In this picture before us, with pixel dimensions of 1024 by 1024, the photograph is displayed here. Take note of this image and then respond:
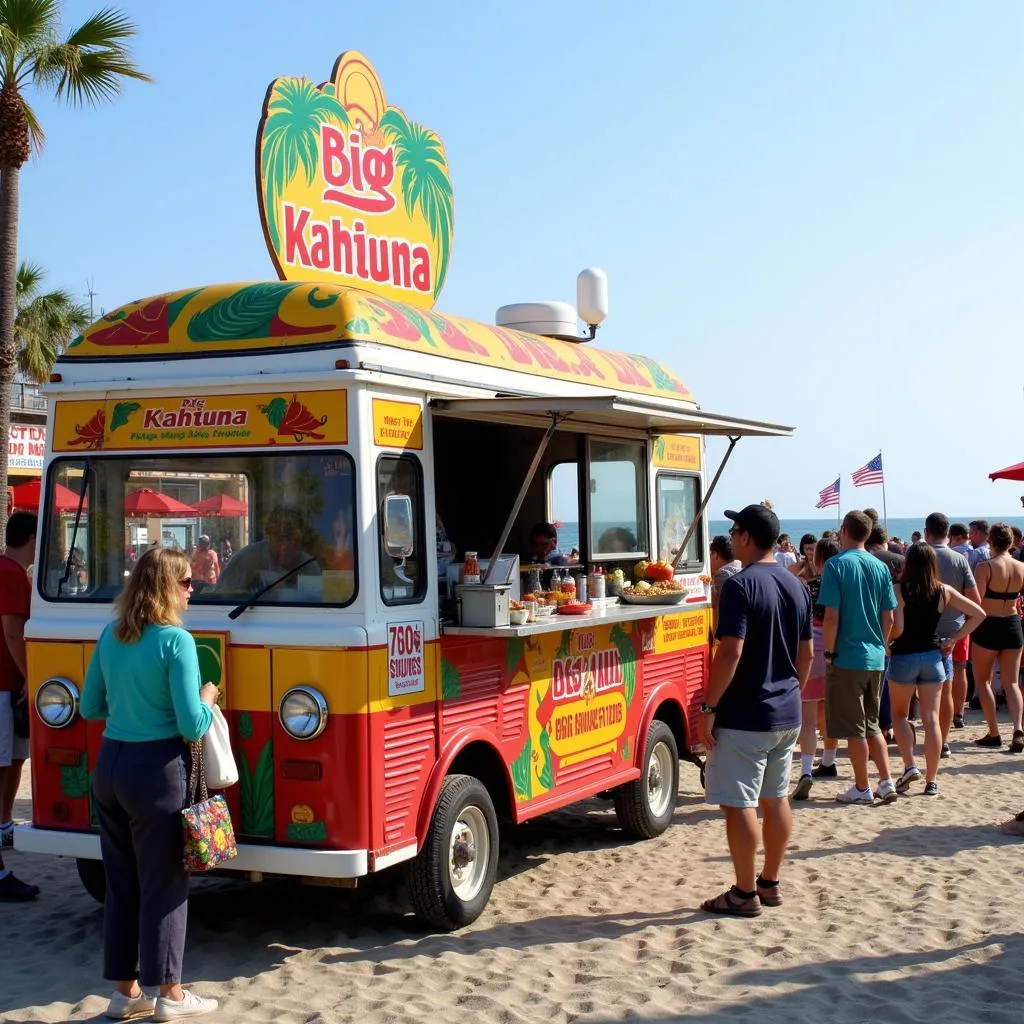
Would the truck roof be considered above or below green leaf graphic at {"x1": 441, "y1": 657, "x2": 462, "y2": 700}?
above

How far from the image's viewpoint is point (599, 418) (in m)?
8.00

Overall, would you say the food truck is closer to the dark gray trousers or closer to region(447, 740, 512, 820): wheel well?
region(447, 740, 512, 820): wheel well

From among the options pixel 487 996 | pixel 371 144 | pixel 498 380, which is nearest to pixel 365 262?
pixel 371 144

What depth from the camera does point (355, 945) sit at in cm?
600

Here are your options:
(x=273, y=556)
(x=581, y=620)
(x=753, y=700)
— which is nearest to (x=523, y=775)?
(x=581, y=620)

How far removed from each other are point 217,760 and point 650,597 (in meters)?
3.62

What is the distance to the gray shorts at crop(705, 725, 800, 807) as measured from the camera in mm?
6211

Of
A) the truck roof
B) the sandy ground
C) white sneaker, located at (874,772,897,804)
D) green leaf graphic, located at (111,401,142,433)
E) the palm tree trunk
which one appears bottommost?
the sandy ground

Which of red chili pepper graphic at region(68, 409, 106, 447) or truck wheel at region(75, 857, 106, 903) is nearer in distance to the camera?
red chili pepper graphic at region(68, 409, 106, 447)

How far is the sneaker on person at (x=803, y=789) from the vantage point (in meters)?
9.30

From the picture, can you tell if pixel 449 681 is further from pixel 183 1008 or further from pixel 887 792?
pixel 887 792

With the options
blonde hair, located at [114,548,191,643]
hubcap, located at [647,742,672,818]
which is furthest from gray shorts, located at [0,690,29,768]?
hubcap, located at [647,742,672,818]

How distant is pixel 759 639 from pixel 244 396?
8.64 feet

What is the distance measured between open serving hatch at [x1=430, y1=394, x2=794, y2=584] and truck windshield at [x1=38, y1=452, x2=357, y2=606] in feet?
2.69
